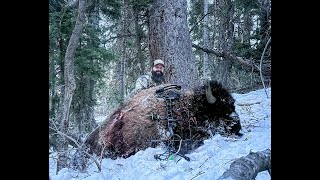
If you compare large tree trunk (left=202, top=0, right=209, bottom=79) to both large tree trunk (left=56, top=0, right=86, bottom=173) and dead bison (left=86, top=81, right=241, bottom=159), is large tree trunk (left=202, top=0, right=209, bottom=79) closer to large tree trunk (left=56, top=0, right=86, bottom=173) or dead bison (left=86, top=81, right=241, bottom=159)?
dead bison (left=86, top=81, right=241, bottom=159)

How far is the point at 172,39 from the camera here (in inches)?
65.1

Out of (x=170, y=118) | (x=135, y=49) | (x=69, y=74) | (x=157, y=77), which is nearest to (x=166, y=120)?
(x=170, y=118)

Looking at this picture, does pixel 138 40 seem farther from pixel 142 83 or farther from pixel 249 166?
pixel 249 166

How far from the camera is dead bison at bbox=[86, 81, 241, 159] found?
146cm

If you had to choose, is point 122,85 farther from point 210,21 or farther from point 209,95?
point 210,21

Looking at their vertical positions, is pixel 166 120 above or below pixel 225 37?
below

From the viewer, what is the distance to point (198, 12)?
1611 mm

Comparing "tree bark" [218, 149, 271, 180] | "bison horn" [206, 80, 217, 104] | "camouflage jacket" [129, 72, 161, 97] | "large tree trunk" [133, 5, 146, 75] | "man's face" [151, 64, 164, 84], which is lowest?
"tree bark" [218, 149, 271, 180]

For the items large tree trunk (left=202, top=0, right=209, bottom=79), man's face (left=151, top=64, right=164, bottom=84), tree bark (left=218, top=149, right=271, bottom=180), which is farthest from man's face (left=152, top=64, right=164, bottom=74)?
tree bark (left=218, top=149, right=271, bottom=180)

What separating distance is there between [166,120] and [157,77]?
21cm

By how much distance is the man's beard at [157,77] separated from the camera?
151 cm

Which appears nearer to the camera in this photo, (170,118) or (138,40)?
(170,118)

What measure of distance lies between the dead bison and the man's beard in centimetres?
3
